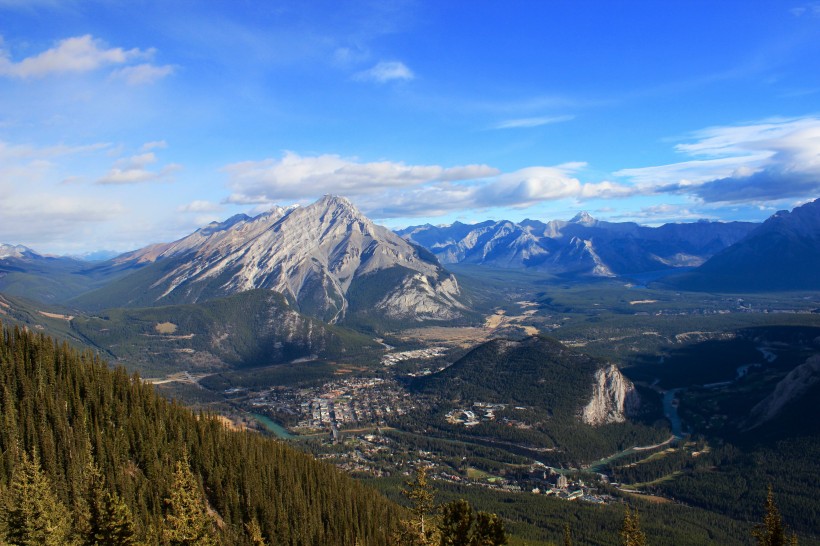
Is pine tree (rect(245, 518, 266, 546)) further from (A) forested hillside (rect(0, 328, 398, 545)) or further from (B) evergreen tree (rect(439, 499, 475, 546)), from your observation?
(B) evergreen tree (rect(439, 499, 475, 546))

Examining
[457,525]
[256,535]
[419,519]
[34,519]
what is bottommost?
[256,535]

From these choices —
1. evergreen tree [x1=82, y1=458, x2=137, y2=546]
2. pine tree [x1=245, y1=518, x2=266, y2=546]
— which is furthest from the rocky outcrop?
evergreen tree [x1=82, y1=458, x2=137, y2=546]

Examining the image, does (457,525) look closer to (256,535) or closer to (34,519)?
(256,535)

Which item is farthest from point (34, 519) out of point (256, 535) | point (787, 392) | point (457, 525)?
point (787, 392)

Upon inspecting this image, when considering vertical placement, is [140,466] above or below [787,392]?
above

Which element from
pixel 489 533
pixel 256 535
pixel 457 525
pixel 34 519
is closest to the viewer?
pixel 489 533

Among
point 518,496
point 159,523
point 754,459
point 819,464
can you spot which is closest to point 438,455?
point 518,496

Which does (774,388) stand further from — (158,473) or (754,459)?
→ (158,473)

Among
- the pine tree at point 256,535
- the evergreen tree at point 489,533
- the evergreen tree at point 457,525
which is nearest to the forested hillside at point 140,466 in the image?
the pine tree at point 256,535
